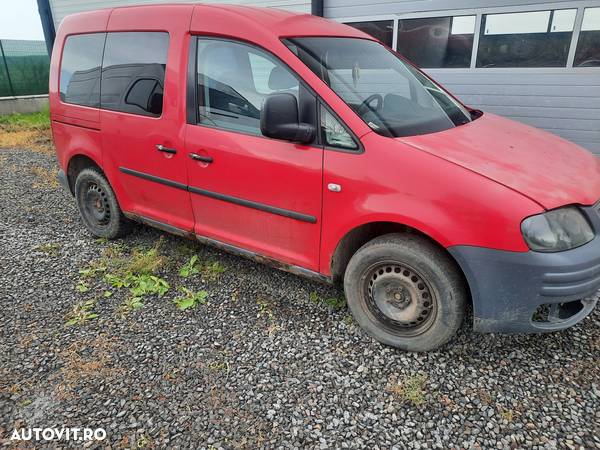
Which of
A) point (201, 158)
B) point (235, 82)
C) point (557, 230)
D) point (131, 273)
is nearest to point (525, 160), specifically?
point (557, 230)

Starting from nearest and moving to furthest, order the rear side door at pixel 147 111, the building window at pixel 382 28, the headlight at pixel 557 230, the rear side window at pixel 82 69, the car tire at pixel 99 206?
the headlight at pixel 557 230, the rear side door at pixel 147 111, the rear side window at pixel 82 69, the car tire at pixel 99 206, the building window at pixel 382 28

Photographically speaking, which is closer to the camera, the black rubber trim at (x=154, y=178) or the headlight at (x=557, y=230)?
the headlight at (x=557, y=230)

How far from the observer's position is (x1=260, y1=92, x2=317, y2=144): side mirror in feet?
7.80

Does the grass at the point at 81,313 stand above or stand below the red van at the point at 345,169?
below

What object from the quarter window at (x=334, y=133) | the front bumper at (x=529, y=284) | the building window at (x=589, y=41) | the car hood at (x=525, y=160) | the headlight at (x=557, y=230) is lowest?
the front bumper at (x=529, y=284)

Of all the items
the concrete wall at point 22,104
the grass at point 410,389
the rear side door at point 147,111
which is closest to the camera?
the grass at point 410,389

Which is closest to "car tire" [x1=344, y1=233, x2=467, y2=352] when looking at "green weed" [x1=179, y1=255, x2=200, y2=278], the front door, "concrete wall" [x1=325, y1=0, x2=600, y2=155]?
the front door

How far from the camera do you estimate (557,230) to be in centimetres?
205

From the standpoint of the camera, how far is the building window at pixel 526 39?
550 cm

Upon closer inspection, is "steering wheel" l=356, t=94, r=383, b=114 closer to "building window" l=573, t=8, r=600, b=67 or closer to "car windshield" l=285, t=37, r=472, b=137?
"car windshield" l=285, t=37, r=472, b=137

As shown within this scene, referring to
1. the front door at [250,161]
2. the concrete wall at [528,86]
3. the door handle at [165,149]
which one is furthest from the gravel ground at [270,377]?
the concrete wall at [528,86]

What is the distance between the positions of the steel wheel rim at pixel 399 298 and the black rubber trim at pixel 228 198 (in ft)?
1.72

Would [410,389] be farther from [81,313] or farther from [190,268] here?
[81,313]

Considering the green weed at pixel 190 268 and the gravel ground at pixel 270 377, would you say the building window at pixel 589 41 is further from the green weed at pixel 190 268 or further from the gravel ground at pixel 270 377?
the green weed at pixel 190 268
